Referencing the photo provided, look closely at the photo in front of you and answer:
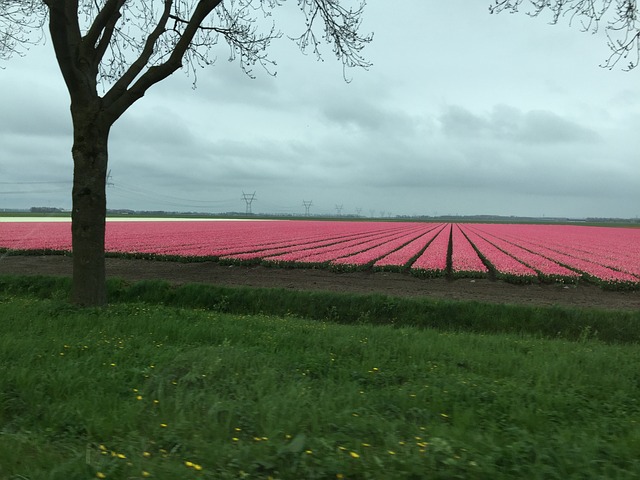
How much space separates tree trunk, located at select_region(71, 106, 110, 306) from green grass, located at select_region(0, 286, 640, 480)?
1.39m

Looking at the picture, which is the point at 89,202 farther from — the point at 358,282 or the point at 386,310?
the point at 358,282

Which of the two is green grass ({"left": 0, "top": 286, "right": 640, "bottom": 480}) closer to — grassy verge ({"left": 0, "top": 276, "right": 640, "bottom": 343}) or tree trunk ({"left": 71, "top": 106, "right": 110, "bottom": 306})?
tree trunk ({"left": 71, "top": 106, "right": 110, "bottom": 306})

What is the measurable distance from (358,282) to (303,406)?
516 inches

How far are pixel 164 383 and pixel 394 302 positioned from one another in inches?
358

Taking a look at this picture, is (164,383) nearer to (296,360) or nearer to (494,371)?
(296,360)

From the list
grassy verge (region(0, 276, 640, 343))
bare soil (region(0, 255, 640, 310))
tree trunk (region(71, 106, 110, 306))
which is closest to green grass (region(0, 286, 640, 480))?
tree trunk (region(71, 106, 110, 306))

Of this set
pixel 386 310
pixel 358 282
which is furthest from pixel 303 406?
pixel 358 282

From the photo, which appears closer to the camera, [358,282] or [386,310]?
[386,310]

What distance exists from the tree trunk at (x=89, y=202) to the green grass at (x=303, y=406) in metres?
1.39

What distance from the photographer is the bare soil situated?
48.5 feet

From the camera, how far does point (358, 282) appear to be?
17.4 m

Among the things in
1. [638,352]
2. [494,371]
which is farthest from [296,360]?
[638,352]

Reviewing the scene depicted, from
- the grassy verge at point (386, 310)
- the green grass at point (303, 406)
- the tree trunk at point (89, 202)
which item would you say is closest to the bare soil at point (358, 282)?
the grassy verge at point (386, 310)

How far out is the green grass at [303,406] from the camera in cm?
320
